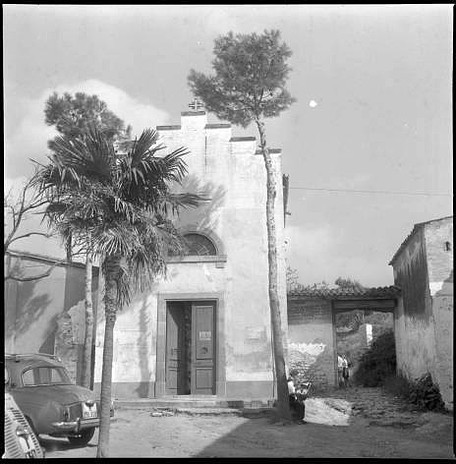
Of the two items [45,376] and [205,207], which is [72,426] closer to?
[45,376]

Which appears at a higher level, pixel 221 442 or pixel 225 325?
pixel 225 325

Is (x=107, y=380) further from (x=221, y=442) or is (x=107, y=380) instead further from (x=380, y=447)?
(x=380, y=447)

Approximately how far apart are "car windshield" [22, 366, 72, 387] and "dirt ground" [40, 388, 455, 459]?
3.10ft

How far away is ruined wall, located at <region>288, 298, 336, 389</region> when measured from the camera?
17.6 meters

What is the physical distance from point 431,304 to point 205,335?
5.90 meters

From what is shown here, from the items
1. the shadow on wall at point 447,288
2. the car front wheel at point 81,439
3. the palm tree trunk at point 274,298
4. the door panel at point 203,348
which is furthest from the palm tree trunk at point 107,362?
the shadow on wall at point 447,288

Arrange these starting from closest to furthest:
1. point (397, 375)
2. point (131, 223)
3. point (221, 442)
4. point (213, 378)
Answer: point (131, 223)
point (221, 442)
point (213, 378)
point (397, 375)

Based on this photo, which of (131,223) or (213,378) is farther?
(213,378)

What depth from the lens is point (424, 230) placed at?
14867mm

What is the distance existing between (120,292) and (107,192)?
1723 millimetres

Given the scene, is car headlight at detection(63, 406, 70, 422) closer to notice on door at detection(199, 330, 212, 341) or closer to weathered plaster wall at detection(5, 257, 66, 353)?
notice on door at detection(199, 330, 212, 341)

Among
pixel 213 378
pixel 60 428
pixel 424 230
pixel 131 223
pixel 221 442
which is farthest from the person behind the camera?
pixel 424 230

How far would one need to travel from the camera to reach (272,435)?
10766 millimetres

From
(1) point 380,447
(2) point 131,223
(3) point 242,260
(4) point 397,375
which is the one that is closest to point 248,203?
(3) point 242,260
